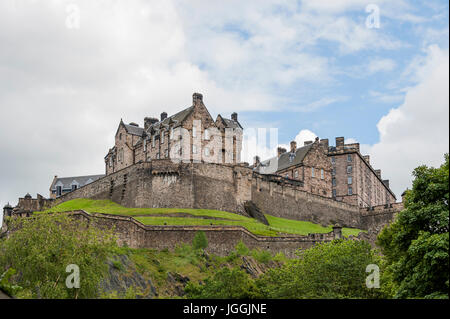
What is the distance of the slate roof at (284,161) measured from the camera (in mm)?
95875

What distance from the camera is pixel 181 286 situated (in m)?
54.3

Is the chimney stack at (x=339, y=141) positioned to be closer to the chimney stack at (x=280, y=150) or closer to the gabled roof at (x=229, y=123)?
the chimney stack at (x=280, y=150)

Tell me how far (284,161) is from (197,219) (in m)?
32.9

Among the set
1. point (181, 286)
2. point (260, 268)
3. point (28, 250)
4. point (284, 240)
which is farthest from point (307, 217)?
point (28, 250)

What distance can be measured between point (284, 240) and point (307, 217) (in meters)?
21.7

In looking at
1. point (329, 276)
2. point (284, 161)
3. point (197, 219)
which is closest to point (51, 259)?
point (329, 276)

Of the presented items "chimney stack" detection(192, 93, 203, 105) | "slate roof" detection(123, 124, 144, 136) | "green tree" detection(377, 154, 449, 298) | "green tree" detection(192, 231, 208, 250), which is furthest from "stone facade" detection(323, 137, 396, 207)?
"green tree" detection(377, 154, 449, 298)

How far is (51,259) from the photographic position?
4088cm

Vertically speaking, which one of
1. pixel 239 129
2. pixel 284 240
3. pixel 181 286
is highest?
A: pixel 239 129

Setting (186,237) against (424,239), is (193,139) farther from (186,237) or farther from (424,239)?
(424,239)

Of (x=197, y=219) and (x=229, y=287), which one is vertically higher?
(x=197, y=219)

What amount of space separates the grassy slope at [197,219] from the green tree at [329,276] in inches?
757

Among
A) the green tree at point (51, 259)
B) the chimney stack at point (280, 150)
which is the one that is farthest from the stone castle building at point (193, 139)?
the green tree at point (51, 259)
